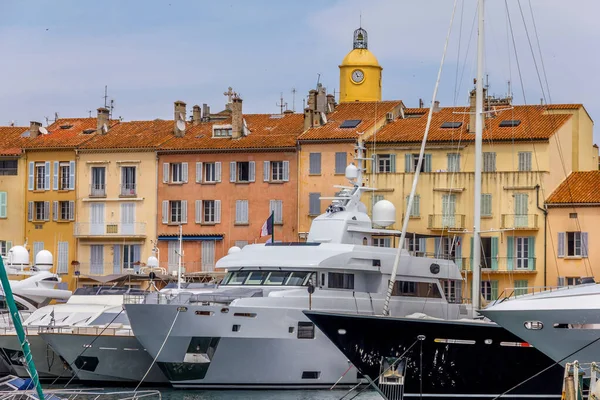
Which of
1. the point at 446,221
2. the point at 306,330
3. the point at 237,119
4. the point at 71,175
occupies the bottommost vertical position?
the point at 306,330

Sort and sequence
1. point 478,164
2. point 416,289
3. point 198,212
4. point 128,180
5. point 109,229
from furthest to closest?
point 128,180 → point 109,229 → point 198,212 → point 416,289 → point 478,164

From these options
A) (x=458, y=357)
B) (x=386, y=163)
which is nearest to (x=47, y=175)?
(x=386, y=163)

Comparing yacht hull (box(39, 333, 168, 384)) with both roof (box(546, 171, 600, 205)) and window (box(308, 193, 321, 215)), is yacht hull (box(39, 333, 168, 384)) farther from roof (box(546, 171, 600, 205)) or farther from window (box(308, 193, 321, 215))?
roof (box(546, 171, 600, 205))

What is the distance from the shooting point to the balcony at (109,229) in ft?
259

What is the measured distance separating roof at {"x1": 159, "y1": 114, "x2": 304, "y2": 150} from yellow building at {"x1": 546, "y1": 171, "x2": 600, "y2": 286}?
15.3m

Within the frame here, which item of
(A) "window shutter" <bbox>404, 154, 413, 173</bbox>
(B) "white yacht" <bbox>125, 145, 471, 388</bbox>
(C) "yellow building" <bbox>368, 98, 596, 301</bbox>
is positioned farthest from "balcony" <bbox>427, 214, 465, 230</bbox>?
(B) "white yacht" <bbox>125, 145, 471, 388</bbox>

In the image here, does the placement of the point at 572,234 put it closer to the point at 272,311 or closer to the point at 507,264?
the point at 507,264

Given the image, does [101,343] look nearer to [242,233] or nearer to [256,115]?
[242,233]

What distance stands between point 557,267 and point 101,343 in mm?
26468

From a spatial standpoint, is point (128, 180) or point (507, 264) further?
point (128, 180)

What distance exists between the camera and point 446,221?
71.1 meters

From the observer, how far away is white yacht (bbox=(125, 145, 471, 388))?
150ft

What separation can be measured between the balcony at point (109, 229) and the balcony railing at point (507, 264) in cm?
1971

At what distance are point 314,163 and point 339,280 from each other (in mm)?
27981
